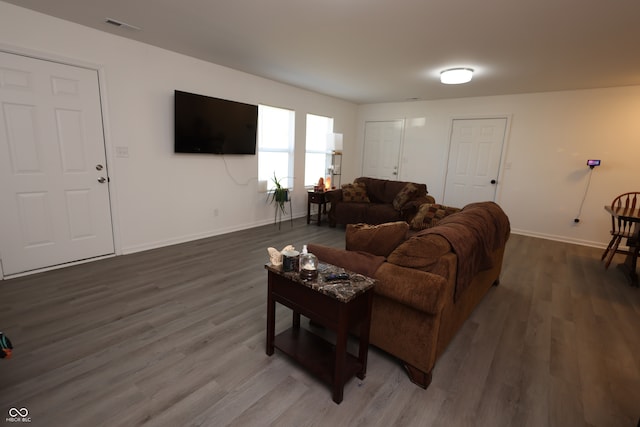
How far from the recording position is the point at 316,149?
6.26m

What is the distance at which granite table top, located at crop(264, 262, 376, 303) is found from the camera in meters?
1.47

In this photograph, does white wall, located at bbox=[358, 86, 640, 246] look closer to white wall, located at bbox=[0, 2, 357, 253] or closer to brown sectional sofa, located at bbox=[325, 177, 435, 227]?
brown sectional sofa, located at bbox=[325, 177, 435, 227]

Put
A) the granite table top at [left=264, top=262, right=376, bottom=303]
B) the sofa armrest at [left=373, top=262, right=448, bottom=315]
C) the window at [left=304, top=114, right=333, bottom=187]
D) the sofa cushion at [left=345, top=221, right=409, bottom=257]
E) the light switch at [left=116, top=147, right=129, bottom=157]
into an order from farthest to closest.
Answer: the window at [left=304, top=114, right=333, bottom=187]
the light switch at [left=116, top=147, right=129, bottom=157]
the sofa cushion at [left=345, top=221, right=409, bottom=257]
the sofa armrest at [left=373, top=262, right=448, bottom=315]
the granite table top at [left=264, top=262, right=376, bottom=303]

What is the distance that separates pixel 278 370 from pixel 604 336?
2.57 metres

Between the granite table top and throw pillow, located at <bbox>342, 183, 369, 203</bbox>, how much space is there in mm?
3694

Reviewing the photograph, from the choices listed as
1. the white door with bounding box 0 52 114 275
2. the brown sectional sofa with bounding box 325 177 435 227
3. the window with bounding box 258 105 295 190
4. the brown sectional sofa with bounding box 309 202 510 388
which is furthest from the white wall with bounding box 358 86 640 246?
the white door with bounding box 0 52 114 275

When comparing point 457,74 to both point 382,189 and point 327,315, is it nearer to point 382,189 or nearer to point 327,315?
point 382,189

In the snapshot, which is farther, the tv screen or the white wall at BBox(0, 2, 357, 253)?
the tv screen

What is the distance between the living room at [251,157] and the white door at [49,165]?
14 centimetres

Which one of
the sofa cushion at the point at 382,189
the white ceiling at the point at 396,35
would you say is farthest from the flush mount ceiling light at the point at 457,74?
the sofa cushion at the point at 382,189

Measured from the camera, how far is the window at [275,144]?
504cm

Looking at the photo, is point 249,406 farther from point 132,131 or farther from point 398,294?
point 132,131

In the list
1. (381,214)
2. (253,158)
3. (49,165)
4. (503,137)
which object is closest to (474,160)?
(503,137)

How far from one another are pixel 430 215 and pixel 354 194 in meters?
2.04
